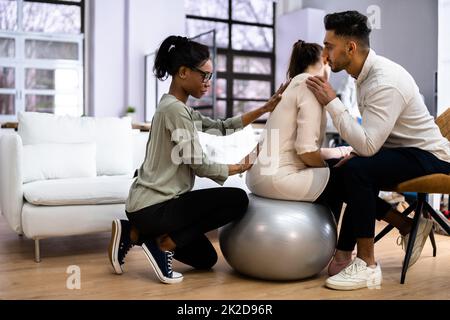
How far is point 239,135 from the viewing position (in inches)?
167

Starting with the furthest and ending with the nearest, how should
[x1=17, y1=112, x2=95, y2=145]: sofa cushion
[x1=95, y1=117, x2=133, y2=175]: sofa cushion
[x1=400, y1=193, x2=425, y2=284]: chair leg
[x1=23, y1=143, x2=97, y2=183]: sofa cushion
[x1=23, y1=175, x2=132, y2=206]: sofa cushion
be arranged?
[x1=95, y1=117, x2=133, y2=175]: sofa cushion, [x1=17, y1=112, x2=95, y2=145]: sofa cushion, [x1=23, y1=143, x2=97, y2=183]: sofa cushion, [x1=23, y1=175, x2=132, y2=206]: sofa cushion, [x1=400, y1=193, x2=425, y2=284]: chair leg

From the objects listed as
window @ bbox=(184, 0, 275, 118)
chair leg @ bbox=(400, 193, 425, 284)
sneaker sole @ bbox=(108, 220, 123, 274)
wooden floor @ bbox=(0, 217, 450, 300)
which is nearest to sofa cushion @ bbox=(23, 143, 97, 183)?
wooden floor @ bbox=(0, 217, 450, 300)

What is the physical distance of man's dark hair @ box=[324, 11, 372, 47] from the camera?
241 centimetres

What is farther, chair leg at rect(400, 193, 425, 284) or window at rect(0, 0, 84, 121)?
window at rect(0, 0, 84, 121)

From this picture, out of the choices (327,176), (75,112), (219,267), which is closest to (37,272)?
(219,267)

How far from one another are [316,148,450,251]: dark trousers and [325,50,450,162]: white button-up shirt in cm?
5

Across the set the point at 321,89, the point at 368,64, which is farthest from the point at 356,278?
the point at 368,64

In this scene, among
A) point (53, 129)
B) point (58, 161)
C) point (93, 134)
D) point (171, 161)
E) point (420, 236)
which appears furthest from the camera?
point (93, 134)

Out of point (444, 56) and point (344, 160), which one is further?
point (444, 56)

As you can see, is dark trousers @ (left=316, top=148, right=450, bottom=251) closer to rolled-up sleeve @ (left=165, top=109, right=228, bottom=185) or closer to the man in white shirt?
the man in white shirt

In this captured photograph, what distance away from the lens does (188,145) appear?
92.4 inches

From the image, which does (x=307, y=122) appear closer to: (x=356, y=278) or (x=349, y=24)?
(x=349, y=24)

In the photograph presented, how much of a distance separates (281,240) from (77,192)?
1245mm
